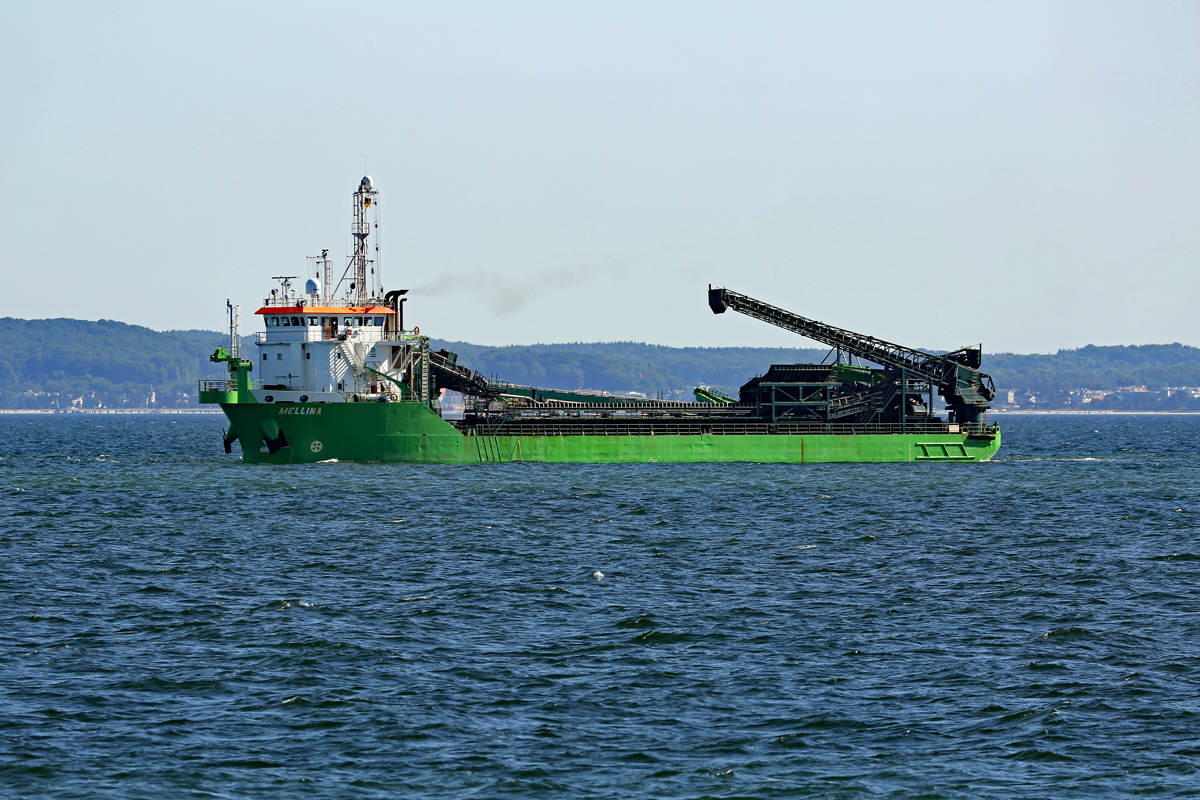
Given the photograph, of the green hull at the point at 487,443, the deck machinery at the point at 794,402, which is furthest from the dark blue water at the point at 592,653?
the deck machinery at the point at 794,402

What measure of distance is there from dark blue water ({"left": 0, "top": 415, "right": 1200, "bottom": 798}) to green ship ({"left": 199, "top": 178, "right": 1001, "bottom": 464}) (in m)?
15.9

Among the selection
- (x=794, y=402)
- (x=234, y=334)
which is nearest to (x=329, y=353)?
(x=234, y=334)

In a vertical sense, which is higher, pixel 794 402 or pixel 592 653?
pixel 794 402

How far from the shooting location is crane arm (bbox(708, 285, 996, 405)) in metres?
73.1

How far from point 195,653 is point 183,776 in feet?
23.3

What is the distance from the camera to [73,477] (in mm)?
63906

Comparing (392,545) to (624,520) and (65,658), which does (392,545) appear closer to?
(624,520)

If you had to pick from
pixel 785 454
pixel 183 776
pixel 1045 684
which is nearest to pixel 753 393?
pixel 785 454

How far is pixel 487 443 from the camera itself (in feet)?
223

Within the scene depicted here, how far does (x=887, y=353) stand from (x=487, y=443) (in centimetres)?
2520

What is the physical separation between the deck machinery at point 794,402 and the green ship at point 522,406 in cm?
9

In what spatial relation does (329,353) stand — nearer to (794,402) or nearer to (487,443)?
(487,443)

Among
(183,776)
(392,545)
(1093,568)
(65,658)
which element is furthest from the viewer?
(392,545)

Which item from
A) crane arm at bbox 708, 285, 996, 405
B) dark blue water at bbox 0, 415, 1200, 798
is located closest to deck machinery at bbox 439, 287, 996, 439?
crane arm at bbox 708, 285, 996, 405
